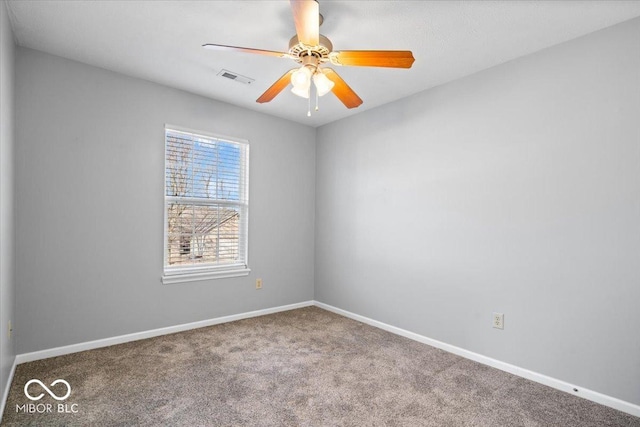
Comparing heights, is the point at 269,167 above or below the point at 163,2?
below

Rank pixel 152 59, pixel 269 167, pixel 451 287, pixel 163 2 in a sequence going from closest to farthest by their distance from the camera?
pixel 163 2 → pixel 152 59 → pixel 451 287 → pixel 269 167

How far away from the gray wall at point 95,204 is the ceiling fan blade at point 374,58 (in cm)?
202

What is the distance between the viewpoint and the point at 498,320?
263 centimetres

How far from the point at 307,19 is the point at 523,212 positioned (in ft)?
6.70

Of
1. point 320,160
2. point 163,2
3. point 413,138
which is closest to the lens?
point 163,2

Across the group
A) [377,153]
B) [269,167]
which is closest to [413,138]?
[377,153]

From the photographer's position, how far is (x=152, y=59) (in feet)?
8.86

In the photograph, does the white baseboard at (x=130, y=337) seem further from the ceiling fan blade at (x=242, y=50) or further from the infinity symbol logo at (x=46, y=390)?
the ceiling fan blade at (x=242, y=50)

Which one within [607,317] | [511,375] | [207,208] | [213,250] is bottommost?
[511,375]

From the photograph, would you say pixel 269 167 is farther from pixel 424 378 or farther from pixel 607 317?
pixel 607 317

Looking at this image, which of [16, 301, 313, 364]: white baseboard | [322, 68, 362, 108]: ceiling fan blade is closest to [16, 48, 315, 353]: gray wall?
[16, 301, 313, 364]: white baseboard

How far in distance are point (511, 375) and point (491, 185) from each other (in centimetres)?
145

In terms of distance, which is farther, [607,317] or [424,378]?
[424,378]

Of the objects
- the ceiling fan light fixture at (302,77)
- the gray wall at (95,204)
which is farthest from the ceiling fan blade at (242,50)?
the gray wall at (95,204)
